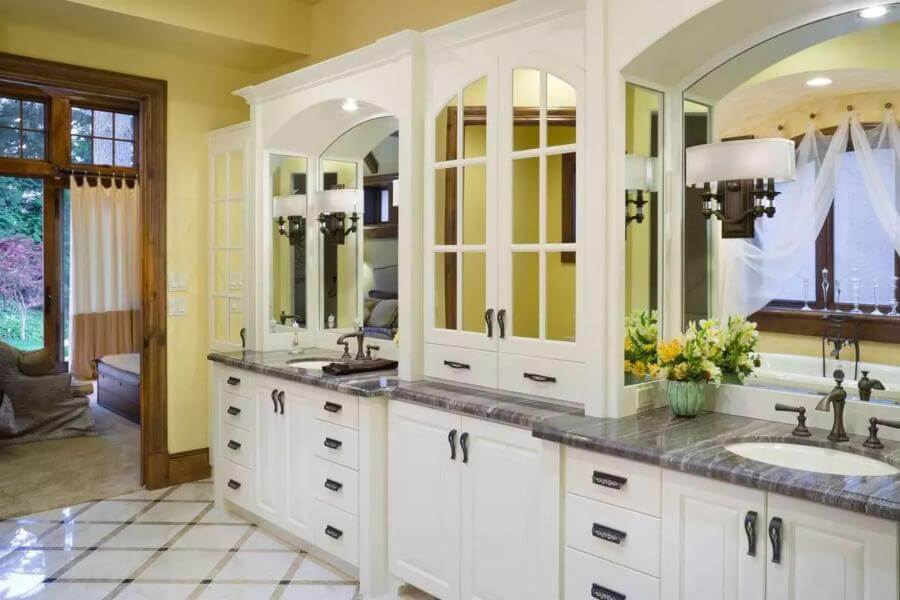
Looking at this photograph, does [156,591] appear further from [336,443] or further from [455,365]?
[455,365]

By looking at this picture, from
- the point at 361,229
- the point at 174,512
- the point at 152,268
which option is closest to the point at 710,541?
the point at 361,229

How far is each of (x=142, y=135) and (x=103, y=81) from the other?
0.37 m

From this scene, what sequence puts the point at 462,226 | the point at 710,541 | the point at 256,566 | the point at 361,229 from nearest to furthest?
the point at 710,541 < the point at 462,226 < the point at 256,566 < the point at 361,229

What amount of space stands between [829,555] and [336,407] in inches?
79.9

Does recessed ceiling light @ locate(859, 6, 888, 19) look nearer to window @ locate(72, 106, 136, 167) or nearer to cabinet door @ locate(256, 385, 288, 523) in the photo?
cabinet door @ locate(256, 385, 288, 523)

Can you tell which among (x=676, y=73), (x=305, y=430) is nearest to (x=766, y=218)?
(x=676, y=73)

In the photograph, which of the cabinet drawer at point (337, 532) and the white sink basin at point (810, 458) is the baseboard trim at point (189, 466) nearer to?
the cabinet drawer at point (337, 532)

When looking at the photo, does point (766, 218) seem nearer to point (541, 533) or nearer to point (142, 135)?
point (541, 533)

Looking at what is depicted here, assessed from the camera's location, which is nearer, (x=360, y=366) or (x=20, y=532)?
(x=360, y=366)

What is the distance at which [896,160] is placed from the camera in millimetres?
2139

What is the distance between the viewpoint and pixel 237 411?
152 inches

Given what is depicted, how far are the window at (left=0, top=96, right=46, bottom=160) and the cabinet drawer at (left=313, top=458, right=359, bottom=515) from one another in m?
5.12

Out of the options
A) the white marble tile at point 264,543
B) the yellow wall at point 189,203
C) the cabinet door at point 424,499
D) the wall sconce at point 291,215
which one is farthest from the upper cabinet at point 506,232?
the yellow wall at point 189,203

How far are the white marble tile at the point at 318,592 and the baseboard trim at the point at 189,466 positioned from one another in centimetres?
178
